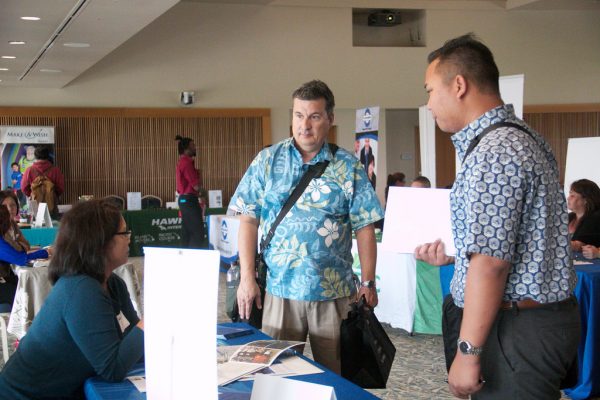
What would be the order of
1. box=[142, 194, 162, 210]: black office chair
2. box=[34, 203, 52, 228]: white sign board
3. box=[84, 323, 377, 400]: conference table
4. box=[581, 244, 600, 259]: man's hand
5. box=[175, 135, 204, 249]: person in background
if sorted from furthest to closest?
box=[142, 194, 162, 210]: black office chair, box=[175, 135, 204, 249]: person in background, box=[34, 203, 52, 228]: white sign board, box=[581, 244, 600, 259]: man's hand, box=[84, 323, 377, 400]: conference table

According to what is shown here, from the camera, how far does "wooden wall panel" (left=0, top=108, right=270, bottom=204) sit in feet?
42.4

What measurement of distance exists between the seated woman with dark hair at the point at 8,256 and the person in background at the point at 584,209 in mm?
3874

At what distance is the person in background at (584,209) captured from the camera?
531 cm

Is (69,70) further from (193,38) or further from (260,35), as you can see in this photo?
(260,35)

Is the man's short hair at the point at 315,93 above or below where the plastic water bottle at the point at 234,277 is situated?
above

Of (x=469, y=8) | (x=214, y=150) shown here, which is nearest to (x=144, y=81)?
(x=214, y=150)

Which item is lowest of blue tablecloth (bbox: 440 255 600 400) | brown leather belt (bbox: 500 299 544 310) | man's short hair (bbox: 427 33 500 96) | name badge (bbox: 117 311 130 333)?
blue tablecloth (bbox: 440 255 600 400)

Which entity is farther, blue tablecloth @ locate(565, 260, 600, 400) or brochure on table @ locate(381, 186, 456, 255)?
blue tablecloth @ locate(565, 260, 600, 400)

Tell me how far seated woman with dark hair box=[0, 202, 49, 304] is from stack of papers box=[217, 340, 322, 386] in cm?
304

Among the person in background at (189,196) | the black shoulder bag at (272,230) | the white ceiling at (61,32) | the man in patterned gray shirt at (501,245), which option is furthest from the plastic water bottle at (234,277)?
the person in background at (189,196)

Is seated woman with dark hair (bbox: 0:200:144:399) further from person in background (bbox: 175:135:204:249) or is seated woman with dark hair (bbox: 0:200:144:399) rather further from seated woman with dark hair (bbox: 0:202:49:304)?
person in background (bbox: 175:135:204:249)

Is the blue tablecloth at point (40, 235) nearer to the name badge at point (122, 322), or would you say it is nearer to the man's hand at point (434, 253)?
the name badge at point (122, 322)

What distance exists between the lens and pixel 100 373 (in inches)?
85.8

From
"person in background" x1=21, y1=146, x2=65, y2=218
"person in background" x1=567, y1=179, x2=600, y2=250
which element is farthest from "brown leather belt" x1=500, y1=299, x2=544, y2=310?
"person in background" x1=21, y1=146, x2=65, y2=218
